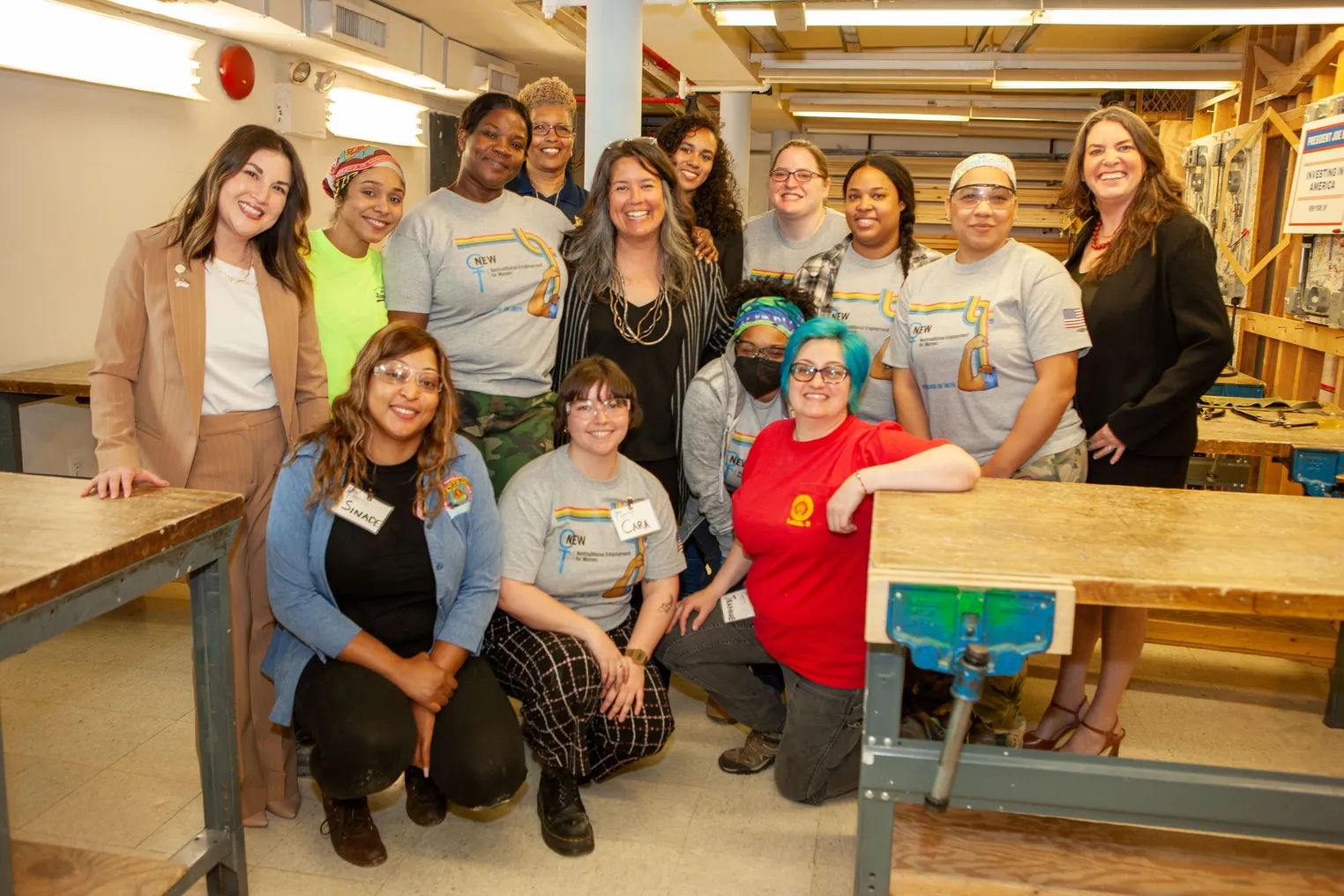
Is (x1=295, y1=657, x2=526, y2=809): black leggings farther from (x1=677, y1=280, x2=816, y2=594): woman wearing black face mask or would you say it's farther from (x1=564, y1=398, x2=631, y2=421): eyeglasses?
(x1=677, y1=280, x2=816, y2=594): woman wearing black face mask

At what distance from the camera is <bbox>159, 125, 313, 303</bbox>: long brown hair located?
232 cm

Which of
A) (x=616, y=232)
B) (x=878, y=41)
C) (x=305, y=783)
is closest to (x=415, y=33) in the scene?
(x=878, y=41)

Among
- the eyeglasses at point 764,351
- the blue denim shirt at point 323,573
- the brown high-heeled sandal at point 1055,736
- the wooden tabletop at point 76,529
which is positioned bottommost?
the brown high-heeled sandal at point 1055,736

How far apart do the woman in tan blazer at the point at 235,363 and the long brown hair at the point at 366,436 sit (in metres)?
0.19

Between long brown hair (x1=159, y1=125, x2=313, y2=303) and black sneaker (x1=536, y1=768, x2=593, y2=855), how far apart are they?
1376 mm

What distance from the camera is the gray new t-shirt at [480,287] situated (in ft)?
9.39

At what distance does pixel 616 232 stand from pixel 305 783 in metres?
1.82

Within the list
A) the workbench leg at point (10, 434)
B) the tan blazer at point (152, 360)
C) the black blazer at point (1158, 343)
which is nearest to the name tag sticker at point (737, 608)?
the black blazer at point (1158, 343)

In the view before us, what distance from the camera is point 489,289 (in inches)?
113

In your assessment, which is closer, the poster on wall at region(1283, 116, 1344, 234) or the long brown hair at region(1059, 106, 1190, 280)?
the long brown hair at region(1059, 106, 1190, 280)

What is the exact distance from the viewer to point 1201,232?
260 centimetres

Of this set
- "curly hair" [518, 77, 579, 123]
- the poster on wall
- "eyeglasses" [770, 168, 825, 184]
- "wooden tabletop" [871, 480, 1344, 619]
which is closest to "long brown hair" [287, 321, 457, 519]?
"wooden tabletop" [871, 480, 1344, 619]

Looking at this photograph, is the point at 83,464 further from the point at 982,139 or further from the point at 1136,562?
the point at 982,139

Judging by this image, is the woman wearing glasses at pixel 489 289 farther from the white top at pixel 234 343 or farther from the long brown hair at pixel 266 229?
the white top at pixel 234 343
